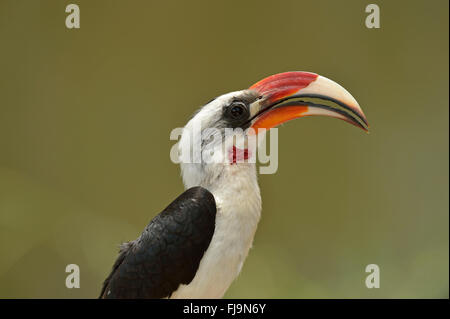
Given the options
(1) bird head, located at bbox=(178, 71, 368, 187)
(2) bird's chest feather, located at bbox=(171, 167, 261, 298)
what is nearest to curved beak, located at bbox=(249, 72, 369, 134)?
(1) bird head, located at bbox=(178, 71, 368, 187)

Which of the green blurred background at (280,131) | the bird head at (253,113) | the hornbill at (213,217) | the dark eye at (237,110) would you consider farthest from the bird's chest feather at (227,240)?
the green blurred background at (280,131)

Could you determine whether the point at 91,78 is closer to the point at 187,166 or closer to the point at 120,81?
the point at 120,81

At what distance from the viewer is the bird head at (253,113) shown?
6.89 feet

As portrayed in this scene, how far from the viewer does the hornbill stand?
1.95 m

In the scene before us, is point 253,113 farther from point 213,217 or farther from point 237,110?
point 213,217

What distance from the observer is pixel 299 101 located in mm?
2148

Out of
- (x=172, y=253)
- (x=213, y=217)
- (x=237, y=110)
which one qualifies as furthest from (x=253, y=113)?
(x=172, y=253)

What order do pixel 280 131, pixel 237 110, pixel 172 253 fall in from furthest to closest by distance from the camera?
pixel 280 131 < pixel 237 110 < pixel 172 253

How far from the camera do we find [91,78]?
4.25 m

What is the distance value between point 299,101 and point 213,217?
61cm

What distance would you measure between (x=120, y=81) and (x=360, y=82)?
2.06 metres

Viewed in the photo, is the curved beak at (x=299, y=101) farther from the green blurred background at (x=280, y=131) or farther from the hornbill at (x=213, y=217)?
the green blurred background at (x=280, y=131)

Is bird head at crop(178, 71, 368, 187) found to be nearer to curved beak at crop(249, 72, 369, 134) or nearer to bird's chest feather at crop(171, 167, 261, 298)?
curved beak at crop(249, 72, 369, 134)
